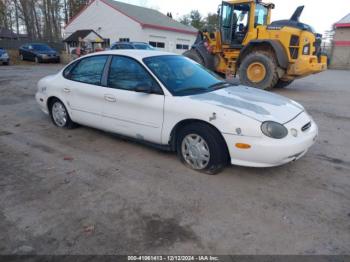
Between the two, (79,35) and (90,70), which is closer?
(90,70)

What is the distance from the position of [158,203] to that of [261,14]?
9.44 metres

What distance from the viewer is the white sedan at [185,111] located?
3.21 m

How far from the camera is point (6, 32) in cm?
4275

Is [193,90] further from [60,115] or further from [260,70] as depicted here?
[260,70]

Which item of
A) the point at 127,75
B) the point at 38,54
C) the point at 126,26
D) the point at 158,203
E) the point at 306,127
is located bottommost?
the point at 158,203

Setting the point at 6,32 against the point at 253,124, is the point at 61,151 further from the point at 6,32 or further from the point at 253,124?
the point at 6,32

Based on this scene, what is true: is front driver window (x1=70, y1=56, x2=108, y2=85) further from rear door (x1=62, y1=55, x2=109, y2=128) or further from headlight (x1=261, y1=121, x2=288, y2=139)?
headlight (x1=261, y1=121, x2=288, y2=139)

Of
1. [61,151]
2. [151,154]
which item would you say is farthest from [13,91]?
[151,154]

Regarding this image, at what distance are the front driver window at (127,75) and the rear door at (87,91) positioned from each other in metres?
0.23

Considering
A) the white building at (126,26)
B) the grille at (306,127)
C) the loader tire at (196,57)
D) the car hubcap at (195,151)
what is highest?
the white building at (126,26)

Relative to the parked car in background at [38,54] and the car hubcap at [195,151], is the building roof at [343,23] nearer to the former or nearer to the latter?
the parked car in background at [38,54]

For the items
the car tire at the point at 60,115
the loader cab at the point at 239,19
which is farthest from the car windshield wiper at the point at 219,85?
the loader cab at the point at 239,19

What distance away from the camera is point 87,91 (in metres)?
4.59

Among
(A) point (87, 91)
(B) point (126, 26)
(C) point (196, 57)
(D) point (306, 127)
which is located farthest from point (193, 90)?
(B) point (126, 26)
